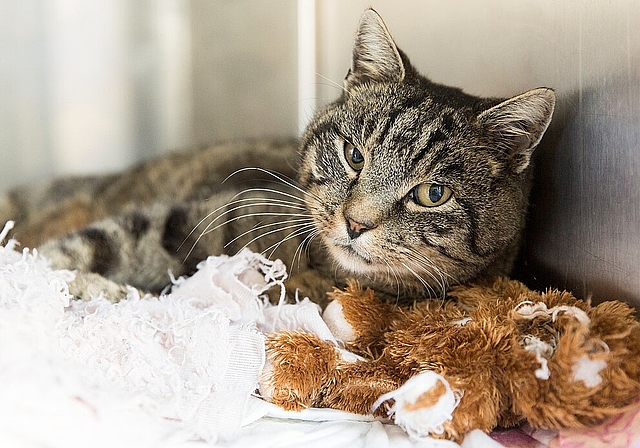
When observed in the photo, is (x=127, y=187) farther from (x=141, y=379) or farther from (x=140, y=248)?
(x=141, y=379)

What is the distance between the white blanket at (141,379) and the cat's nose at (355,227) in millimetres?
155

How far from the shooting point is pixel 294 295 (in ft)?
4.46

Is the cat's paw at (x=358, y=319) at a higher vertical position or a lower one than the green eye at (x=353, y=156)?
lower

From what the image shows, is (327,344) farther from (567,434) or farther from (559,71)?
(559,71)

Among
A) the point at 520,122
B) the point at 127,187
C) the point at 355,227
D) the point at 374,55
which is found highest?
the point at 374,55

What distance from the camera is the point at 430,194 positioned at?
3.85 ft

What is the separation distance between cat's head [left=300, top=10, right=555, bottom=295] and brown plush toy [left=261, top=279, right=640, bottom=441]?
0.40ft

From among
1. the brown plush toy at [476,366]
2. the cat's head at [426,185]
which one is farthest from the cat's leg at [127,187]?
the brown plush toy at [476,366]

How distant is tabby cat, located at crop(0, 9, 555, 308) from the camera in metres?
1.16

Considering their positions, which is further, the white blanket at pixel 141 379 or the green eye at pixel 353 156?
the green eye at pixel 353 156

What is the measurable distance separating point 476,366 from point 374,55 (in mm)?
721

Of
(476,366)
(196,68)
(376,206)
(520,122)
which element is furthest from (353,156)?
(196,68)

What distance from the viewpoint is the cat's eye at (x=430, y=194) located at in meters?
1.17

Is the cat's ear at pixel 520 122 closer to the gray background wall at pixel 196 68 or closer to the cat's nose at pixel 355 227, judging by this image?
the gray background wall at pixel 196 68
